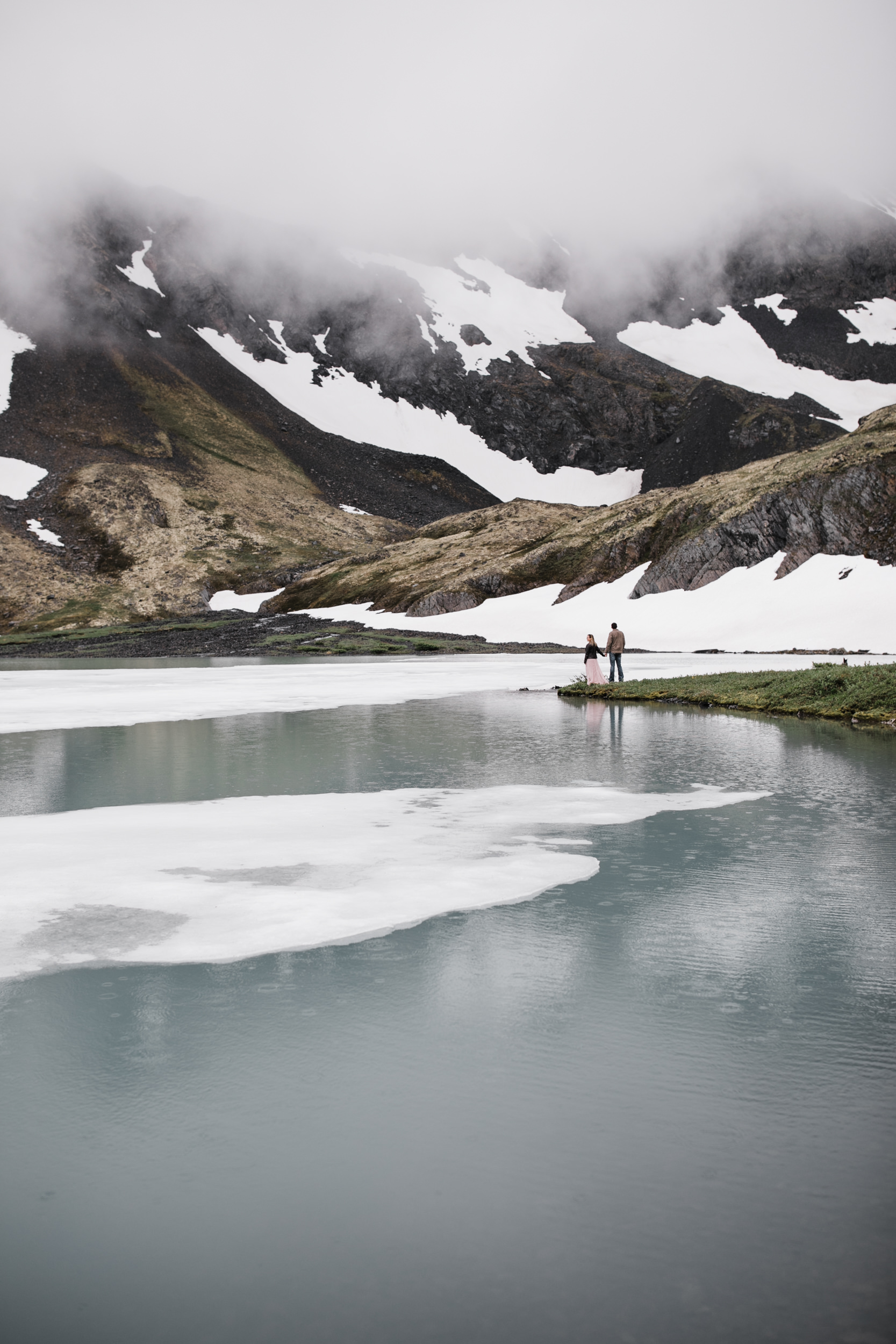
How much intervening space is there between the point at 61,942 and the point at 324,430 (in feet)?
622

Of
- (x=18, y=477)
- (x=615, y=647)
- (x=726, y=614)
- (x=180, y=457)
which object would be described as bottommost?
(x=615, y=647)

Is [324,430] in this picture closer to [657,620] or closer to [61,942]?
[657,620]

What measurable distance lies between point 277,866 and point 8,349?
183 metres

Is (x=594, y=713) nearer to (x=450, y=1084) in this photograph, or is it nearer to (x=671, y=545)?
(x=450, y=1084)

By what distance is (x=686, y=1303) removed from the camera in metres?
3.36

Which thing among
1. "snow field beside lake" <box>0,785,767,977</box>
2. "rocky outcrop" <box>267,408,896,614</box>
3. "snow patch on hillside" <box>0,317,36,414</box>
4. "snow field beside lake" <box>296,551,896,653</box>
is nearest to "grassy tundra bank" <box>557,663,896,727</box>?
"snow field beside lake" <box>0,785,767,977</box>

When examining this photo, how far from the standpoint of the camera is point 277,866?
367 inches

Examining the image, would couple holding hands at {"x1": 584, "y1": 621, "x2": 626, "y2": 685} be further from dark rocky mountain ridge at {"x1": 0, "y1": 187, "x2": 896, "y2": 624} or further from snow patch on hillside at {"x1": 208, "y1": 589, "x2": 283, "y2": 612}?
dark rocky mountain ridge at {"x1": 0, "y1": 187, "x2": 896, "y2": 624}

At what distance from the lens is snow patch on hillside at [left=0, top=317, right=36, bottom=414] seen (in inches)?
6191

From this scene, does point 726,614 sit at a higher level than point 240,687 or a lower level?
higher

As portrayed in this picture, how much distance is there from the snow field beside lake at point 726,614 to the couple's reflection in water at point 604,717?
83.9ft

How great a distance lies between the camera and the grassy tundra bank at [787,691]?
21.6 meters

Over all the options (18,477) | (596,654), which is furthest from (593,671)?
(18,477)

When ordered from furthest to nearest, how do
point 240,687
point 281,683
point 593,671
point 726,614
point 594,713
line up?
point 726,614
point 281,683
point 240,687
point 593,671
point 594,713
